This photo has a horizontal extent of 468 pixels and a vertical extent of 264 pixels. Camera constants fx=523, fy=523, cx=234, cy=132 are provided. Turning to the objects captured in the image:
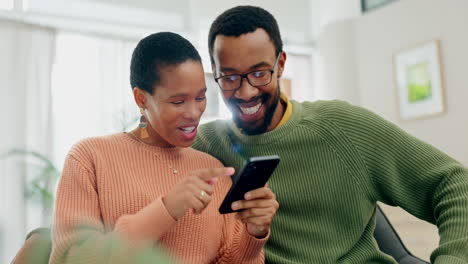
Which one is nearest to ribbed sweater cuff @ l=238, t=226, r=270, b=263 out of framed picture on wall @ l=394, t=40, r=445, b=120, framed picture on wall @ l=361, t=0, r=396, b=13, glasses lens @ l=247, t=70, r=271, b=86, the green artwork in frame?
glasses lens @ l=247, t=70, r=271, b=86

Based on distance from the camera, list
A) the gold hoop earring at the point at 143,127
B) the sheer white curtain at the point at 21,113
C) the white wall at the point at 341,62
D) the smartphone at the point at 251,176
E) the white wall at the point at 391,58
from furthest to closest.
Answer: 1. the white wall at the point at 341,62
2. the white wall at the point at 391,58
3. the sheer white curtain at the point at 21,113
4. the gold hoop earring at the point at 143,127
5. the smartphone at the point at 251,176

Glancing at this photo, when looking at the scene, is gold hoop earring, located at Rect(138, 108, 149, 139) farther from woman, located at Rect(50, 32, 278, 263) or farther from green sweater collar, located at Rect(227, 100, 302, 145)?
green sweater collar, located at Rect(227, 100, 302, 145)

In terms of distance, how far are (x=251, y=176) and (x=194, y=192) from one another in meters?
0.13

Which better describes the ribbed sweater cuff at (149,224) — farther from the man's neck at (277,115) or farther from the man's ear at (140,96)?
the man's neck at (277,115)

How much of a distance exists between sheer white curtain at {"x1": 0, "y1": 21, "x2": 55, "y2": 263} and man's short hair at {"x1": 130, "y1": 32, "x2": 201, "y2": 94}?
379 cm

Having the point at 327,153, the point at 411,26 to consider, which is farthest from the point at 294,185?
the point at 411,26

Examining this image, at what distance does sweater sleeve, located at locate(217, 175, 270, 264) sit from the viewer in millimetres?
1351

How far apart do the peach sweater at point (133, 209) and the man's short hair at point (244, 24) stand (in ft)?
1.29

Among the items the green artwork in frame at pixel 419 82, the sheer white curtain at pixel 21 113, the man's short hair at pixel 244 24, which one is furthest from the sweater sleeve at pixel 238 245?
the green artwork in frame at pixel 419 82

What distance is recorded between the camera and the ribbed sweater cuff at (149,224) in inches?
45.2

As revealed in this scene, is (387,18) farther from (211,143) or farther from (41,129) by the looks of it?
(211,143)

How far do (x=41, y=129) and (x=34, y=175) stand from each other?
436mm

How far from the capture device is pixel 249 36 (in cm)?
158

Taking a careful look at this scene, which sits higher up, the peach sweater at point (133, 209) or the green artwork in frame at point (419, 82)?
the green artwork in frame at point (419, 82)
